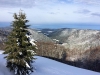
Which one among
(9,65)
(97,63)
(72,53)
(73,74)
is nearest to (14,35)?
(9,65)

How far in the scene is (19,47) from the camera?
82.4 feet

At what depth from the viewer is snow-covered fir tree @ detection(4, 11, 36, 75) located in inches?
982

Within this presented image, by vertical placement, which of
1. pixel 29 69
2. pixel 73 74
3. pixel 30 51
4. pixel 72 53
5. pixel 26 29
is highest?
pixel 26 29

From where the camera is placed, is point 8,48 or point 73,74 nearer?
point 8,48

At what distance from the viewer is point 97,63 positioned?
8631 cm

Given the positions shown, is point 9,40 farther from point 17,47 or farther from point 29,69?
point 29,69

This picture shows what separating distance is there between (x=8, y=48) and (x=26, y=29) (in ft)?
8.22

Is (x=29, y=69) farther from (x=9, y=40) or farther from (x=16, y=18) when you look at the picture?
(x=16, y=18)

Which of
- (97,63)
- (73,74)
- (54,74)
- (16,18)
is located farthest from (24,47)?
(97,63)

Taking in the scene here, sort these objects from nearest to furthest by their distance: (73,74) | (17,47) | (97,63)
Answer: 1. (17,47)
2. (73,74)
3. (97,63)

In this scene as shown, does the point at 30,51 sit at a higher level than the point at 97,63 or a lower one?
higher

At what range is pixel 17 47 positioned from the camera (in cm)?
2488

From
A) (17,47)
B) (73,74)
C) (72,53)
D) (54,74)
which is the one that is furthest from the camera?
(72,53)

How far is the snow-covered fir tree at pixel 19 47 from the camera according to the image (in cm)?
2495
